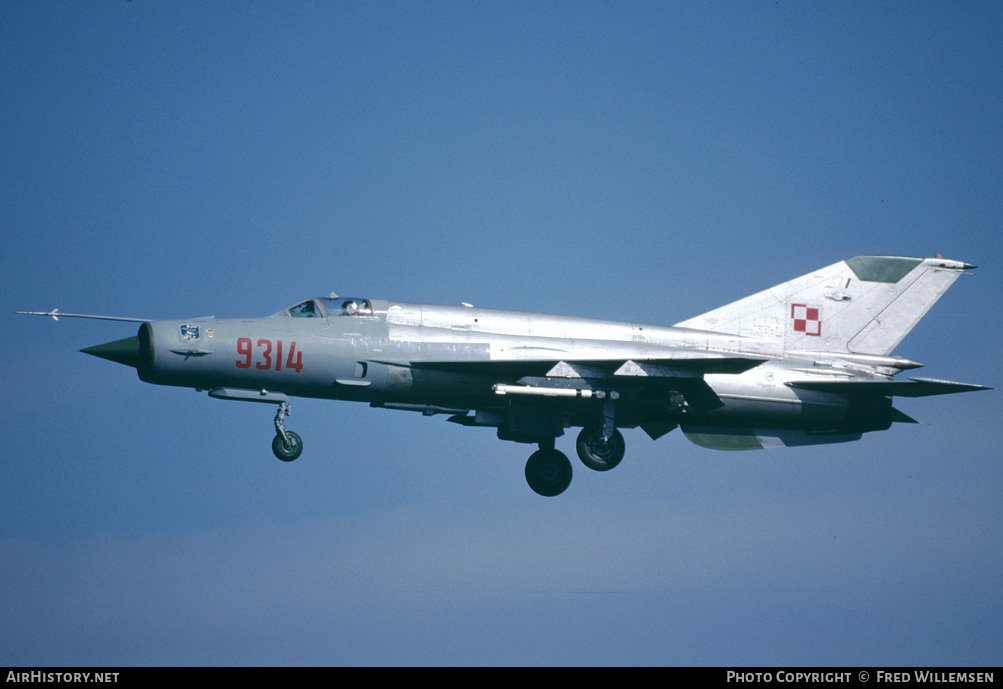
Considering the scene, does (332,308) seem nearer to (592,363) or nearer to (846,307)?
(592,363)

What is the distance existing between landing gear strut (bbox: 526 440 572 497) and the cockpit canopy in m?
5.19

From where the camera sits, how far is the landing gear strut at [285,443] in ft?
80.4

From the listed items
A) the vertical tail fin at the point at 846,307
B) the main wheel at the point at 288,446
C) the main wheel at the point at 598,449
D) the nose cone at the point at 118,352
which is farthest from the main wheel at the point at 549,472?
the nose cone at the point at 118,352

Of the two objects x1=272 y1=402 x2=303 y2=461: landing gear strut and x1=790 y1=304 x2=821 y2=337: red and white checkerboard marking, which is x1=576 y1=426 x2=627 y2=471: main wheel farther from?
x1=272 y1=402 x2=303 y2=461: landing gear strut

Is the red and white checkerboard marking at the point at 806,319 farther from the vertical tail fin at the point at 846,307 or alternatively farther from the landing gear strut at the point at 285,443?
the landing gear strut at the point at 285,443

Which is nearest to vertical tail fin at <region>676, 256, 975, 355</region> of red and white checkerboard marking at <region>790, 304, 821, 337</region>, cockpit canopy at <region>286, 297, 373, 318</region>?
red and white checkerboard marking at <region>790, 304, 821, 337</region>

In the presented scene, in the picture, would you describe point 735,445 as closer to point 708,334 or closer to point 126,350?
point 708,334

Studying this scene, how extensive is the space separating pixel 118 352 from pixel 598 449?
9479mm

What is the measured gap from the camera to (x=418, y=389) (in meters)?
25.0

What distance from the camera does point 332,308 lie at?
25.3 m

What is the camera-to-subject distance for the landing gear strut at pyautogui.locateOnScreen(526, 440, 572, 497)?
27.9 metres
